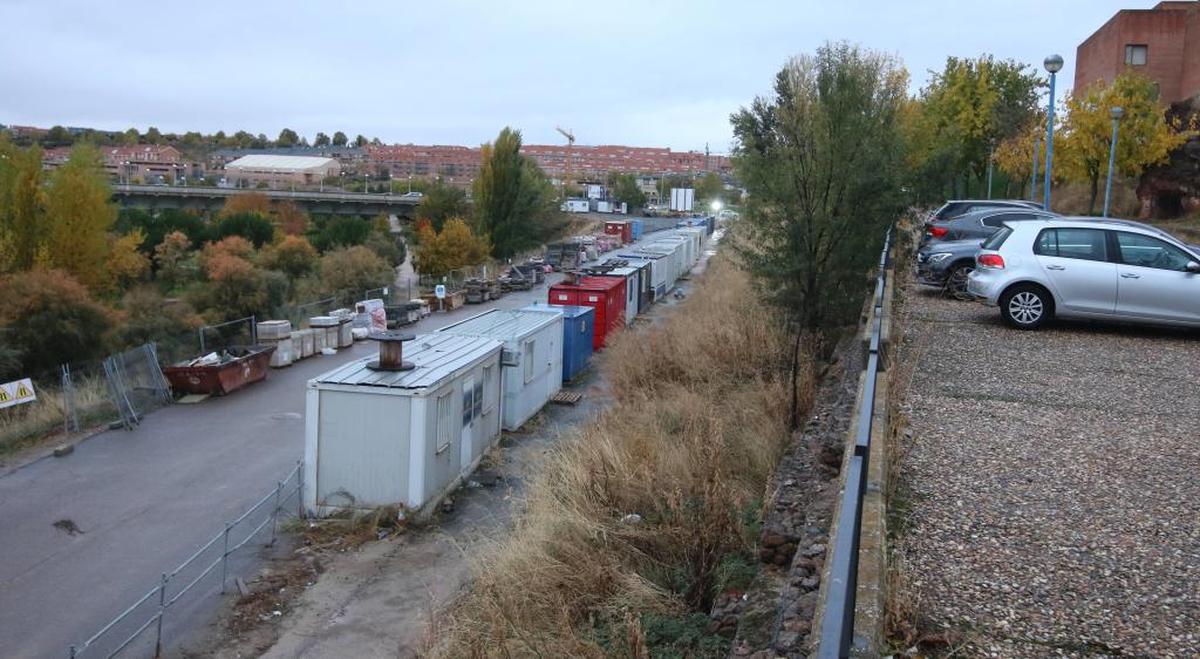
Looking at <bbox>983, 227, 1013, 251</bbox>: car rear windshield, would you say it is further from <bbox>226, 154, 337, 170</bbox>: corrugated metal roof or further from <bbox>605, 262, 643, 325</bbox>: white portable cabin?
<bbox>226, 154, 337, 170</bbox>: corrugated metal roof

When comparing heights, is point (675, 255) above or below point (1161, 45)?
below

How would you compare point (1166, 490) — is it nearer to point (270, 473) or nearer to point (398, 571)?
point (398, 571)

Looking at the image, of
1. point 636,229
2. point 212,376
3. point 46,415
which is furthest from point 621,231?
point 46,415

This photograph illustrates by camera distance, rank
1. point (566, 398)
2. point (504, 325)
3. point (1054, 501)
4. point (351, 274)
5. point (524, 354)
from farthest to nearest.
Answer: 1. point (351, 274)
2. point (566, 398)
3. point (504, 325)
4. point (524, 354)
5. point (1054, 501)

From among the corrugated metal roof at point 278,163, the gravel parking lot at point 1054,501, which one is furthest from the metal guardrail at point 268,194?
the gravel parking lot at point 1054,501

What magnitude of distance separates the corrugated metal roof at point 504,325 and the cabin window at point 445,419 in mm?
3684

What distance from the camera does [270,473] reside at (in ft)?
54.0

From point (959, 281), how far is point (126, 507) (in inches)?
A: 554

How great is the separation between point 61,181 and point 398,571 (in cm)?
3237

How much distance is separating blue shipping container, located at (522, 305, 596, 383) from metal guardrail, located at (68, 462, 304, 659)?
8.93m

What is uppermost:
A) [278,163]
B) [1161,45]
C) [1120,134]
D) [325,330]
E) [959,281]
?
[1161,45]

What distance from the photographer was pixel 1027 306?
12531mm

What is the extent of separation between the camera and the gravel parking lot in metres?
4.54

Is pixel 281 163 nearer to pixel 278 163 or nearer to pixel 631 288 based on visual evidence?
pixel 278 163
